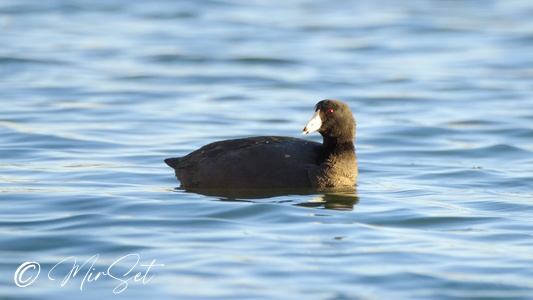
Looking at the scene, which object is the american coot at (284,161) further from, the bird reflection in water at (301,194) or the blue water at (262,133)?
the blue water at (262,133)

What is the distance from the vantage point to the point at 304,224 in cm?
950

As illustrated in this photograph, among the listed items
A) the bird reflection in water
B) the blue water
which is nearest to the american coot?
the bird reflection in water

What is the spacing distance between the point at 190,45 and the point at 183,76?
128 inches

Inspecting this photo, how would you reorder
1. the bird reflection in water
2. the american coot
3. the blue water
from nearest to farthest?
the blue water < the bird reflection in water < the american coot

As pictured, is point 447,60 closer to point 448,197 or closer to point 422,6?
point 422,6

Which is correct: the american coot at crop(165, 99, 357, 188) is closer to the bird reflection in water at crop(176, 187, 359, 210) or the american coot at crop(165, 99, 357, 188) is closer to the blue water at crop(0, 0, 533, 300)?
the bird reflection in water at crop(176, 187, 359, 210)

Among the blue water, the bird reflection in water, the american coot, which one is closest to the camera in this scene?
the blue water

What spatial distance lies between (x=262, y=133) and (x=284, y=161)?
14.4 ft

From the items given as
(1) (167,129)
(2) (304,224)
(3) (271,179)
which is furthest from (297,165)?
(1) (167,129)

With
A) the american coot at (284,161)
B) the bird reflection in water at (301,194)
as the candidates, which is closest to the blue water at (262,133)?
the bird reflection in water at (301,194)

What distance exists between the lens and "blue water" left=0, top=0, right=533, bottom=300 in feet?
26.6

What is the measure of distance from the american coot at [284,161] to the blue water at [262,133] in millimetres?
178

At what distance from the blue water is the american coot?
178 millimetres

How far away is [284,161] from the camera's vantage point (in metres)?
10.6
